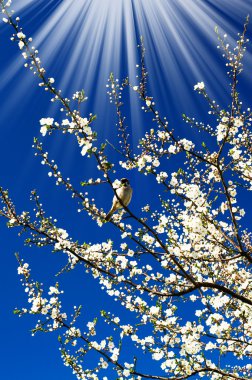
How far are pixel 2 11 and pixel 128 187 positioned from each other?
4.64 metres

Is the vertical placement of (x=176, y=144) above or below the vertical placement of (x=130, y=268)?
above

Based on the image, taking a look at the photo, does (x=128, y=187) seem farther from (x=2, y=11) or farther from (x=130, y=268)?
(x=2, y=11)

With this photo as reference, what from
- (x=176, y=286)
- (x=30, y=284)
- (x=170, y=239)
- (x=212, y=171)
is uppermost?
(x=212, y=171)

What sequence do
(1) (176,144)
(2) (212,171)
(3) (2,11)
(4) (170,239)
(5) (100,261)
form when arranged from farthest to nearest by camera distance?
1. (2) (212,171)
2. (1) (176,144)
3. (5) (100,261)
4. (4) (170,239)
5. (3) (2,11)

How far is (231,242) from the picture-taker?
260 inches

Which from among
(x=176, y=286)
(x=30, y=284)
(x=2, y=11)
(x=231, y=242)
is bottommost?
(x=30, y=284)

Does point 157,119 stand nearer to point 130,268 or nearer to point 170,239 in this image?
point 170,239

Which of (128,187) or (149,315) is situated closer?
(149,315)

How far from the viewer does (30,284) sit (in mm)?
6371

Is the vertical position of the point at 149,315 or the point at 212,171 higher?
the point at 212,171

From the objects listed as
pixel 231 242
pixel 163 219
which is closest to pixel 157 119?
pixel 163 219

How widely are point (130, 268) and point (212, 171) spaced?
297cm

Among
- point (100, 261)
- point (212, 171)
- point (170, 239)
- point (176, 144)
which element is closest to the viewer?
point (170, 239)

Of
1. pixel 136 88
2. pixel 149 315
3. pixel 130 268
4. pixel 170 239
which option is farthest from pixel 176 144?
pixel 149 315
